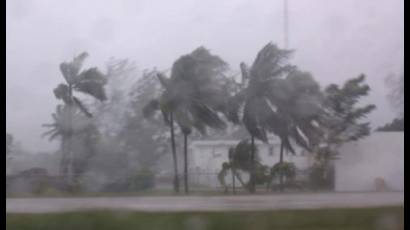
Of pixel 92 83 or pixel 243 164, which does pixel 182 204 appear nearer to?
pixel 92 83

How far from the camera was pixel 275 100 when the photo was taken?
56.5ft

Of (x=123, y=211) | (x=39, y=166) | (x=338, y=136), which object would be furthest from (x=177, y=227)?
(x=338, y=136)

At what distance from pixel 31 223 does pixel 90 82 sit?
9158 mm

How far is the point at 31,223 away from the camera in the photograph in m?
8.63

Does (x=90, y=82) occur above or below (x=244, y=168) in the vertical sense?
above

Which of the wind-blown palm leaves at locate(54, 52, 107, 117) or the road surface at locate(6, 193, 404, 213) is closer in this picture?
the road surface at locate(6, 193, 404, 213)

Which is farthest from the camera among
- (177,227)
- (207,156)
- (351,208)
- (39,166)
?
(207,156)

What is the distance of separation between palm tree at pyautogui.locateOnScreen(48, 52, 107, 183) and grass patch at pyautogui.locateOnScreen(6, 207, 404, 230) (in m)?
7.74

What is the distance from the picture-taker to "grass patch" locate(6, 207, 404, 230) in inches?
336

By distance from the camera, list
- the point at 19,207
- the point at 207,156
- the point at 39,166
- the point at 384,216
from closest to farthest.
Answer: the point at 384,216 < the point at 19,207 < the point at 39,166 < the point at 207,156

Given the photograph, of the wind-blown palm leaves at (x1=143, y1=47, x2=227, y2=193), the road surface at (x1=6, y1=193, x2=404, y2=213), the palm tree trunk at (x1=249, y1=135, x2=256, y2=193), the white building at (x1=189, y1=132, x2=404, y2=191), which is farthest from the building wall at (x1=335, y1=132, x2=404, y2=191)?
the road surface at (x1=6, y1=193, x2=404, y2=213)

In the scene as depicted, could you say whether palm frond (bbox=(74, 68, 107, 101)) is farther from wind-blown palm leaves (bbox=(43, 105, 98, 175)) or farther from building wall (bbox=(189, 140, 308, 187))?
building wall (bbox=(189, 140, 308, 187))

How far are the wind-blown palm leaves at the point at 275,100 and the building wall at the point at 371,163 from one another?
70.4 inches

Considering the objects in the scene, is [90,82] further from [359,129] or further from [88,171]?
[359,129]
